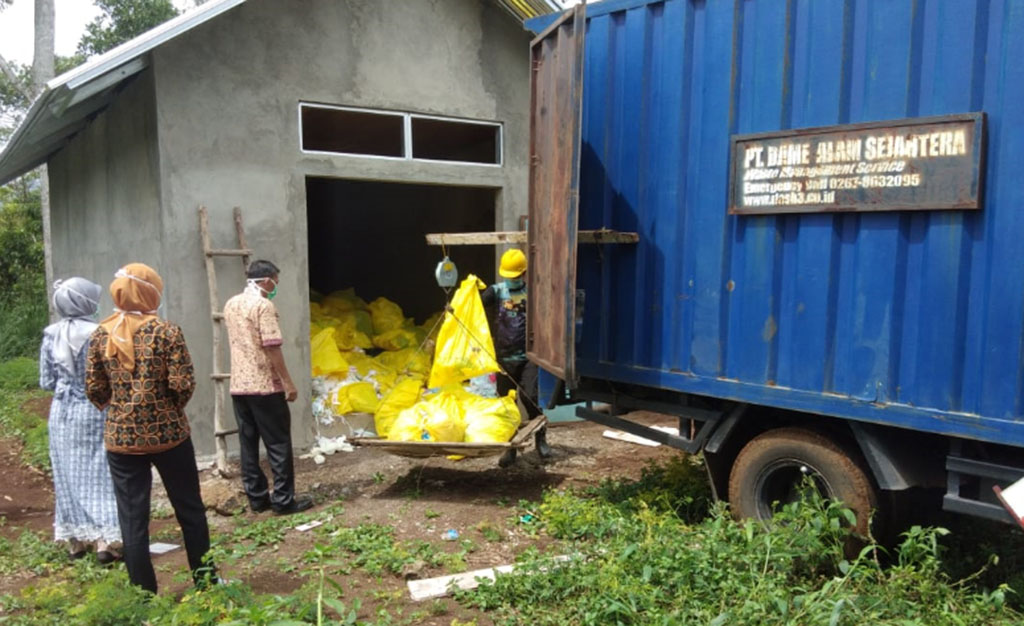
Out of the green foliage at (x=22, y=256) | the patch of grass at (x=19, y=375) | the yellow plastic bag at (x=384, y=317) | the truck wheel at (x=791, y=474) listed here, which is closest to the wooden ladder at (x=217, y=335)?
the yellow plastic bag at (x=384, y=317)

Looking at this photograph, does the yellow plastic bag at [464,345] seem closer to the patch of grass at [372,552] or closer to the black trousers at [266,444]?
the black trousers at [266,444]

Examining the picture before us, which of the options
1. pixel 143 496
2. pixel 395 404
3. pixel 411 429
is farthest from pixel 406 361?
pixel 143 496

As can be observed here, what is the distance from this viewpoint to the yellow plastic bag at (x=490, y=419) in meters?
5.44

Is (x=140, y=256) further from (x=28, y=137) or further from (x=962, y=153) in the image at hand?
(x=962, y=153)

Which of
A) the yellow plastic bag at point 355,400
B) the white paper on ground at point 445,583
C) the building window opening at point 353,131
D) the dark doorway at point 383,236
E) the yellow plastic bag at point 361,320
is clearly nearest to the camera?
the white paper on ground at point 445,583

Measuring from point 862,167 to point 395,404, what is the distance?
4.70 meters

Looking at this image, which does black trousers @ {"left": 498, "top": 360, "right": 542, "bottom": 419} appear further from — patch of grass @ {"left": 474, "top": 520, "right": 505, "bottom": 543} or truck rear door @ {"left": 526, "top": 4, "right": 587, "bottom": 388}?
patch of grass @ {"left": 474, "top": 520, "right": 505, "bottom": 543}

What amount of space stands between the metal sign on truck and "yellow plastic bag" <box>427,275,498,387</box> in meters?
2.48

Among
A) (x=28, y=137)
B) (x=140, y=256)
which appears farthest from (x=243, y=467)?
(x=28, y=137)

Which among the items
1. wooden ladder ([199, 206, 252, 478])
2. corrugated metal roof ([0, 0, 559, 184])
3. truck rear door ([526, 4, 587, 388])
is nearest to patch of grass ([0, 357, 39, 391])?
corrugated metal roof ([0, 0, 559, 184])

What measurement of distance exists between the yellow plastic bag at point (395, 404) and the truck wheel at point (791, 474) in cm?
344

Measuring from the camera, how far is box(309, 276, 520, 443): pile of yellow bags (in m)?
5.53

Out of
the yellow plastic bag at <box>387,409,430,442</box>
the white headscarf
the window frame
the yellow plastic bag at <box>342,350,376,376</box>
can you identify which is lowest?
the yellow plastic bag at <box>387,409,430,442</box>

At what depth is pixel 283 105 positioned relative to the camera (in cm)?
648
